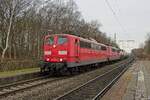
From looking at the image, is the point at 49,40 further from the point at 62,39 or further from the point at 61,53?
the point at 61,53

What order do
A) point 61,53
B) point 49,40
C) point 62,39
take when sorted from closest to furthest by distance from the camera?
point 61,53 < point 62,39 < point 49,40

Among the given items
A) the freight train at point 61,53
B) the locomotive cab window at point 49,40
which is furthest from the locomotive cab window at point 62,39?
the locomotive cab window at point 49,40

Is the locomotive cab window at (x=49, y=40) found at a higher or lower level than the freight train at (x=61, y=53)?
higher

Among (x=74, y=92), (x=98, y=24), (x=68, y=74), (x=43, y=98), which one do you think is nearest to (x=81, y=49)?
(x=68, y=74)

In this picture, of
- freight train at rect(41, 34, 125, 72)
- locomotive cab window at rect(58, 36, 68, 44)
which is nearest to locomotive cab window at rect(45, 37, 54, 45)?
freight train at rect(41, 34, 125, 72)

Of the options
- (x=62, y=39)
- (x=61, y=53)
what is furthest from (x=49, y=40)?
(x=61, y=53)

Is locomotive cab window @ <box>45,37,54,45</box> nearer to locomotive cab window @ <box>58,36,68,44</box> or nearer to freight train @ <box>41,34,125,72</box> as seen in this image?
freight train @ <box>41,34,125,72</box>

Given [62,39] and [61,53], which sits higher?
[62,39]

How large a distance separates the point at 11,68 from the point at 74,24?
145 ft

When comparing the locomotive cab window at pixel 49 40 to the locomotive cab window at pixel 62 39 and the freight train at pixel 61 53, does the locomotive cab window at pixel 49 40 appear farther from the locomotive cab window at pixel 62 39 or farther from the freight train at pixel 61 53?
the locomotive cab window at pixel 62 39

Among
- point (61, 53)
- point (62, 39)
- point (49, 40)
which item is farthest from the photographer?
point (49, 40)

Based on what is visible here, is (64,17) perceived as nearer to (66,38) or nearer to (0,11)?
(0,11)

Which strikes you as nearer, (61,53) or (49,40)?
(61,53)

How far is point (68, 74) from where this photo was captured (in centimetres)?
2777
